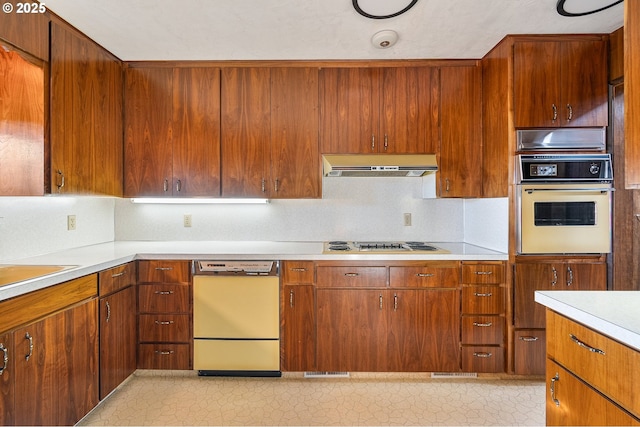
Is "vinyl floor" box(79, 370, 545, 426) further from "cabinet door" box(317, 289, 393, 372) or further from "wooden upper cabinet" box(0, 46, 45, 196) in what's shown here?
"wooden upper cabinet" box(0, 46, 45, 196)

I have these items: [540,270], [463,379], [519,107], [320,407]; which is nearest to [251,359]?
[320,407]

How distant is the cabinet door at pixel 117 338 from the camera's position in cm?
213

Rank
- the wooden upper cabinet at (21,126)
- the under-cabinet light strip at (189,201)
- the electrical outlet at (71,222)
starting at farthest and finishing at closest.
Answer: the under-cabinet light strip at (189,201) → the electrical outlet at (71,222) → the wooden upper cabinet at (21,126)

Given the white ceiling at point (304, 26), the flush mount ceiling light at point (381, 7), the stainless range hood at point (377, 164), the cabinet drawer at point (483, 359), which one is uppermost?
the white ceiling at point (304, 26)

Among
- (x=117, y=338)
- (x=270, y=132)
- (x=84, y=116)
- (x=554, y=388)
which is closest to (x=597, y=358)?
(x=554, y=388)

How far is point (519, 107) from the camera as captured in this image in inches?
95.0

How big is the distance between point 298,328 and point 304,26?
2.08 metres

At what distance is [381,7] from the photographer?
6.58 ft

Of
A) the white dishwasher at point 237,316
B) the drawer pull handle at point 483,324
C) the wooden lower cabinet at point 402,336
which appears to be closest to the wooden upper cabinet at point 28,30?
the white dishwasher at point 237,316

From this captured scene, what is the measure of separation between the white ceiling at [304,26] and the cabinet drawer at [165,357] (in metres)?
2.22

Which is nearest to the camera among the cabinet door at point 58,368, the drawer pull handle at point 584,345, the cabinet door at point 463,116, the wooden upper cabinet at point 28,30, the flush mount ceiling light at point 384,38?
the drawer pull handle at point 584,345

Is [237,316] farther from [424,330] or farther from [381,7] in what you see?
[381,7]

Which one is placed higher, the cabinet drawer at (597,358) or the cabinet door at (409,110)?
the cabinet door at (409,110)

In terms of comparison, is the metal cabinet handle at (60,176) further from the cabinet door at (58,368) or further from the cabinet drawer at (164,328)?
the cabinet drawer at (164,328)
